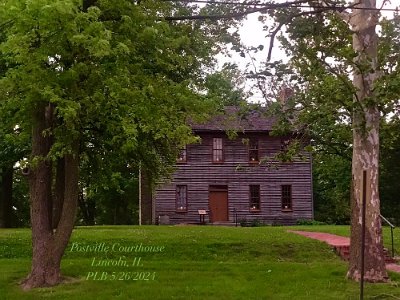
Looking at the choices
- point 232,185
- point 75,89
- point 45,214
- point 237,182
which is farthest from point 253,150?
point 75,89

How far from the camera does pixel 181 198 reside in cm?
3412

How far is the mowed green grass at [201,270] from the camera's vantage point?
11.6m

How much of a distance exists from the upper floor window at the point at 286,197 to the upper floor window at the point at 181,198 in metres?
6.41

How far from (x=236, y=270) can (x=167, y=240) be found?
511 centimetres

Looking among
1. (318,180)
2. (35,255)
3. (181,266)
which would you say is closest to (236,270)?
(181,266)

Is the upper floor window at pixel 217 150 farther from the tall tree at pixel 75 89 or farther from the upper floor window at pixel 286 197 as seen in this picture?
the tall tree at pixel 75 89

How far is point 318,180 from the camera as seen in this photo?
5044 cm

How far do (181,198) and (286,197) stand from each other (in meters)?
6.88

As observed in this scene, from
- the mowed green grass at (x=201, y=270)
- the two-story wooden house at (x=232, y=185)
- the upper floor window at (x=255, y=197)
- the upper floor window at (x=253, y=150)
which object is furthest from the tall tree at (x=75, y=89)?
the upper floor window at (x=255, y=197)

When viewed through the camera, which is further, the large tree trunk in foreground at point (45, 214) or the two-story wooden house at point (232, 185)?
the two-story wooden house at point (232, 185)

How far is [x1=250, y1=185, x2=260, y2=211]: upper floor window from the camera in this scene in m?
34.7

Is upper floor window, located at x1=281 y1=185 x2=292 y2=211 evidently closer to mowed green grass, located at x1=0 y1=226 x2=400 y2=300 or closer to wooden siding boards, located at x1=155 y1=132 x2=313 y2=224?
wooden siding boards, located at x1=155 y1=132 x2=313 y2=224

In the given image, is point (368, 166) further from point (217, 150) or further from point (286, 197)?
point (286, 197)

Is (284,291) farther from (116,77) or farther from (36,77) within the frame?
(36,77)
